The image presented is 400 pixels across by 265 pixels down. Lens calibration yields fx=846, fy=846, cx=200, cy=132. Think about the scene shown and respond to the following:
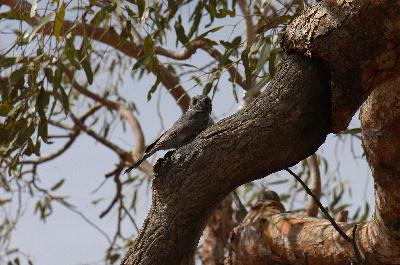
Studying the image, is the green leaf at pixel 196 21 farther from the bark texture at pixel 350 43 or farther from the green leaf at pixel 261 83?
the bark texture at pixel 350 43

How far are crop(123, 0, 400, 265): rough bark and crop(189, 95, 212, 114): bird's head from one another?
0.98 meters

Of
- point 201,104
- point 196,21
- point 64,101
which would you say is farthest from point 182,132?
point 196,21

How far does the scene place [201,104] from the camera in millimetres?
3475

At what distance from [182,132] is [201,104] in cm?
37

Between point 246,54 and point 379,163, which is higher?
point 246,54

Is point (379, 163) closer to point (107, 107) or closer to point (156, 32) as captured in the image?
point (156, 32)

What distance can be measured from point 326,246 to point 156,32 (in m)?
1.63

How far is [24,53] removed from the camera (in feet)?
13.5

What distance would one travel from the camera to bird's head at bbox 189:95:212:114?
3429 millimetres

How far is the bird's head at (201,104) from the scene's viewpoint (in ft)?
11.2

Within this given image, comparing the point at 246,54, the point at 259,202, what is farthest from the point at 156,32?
the point at 259,202

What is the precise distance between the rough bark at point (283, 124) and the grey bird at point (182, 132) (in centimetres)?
56

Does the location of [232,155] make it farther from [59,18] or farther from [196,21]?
[196,21]

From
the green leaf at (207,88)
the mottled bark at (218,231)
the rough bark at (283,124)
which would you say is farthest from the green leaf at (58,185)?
the rough bark at (283,124)
